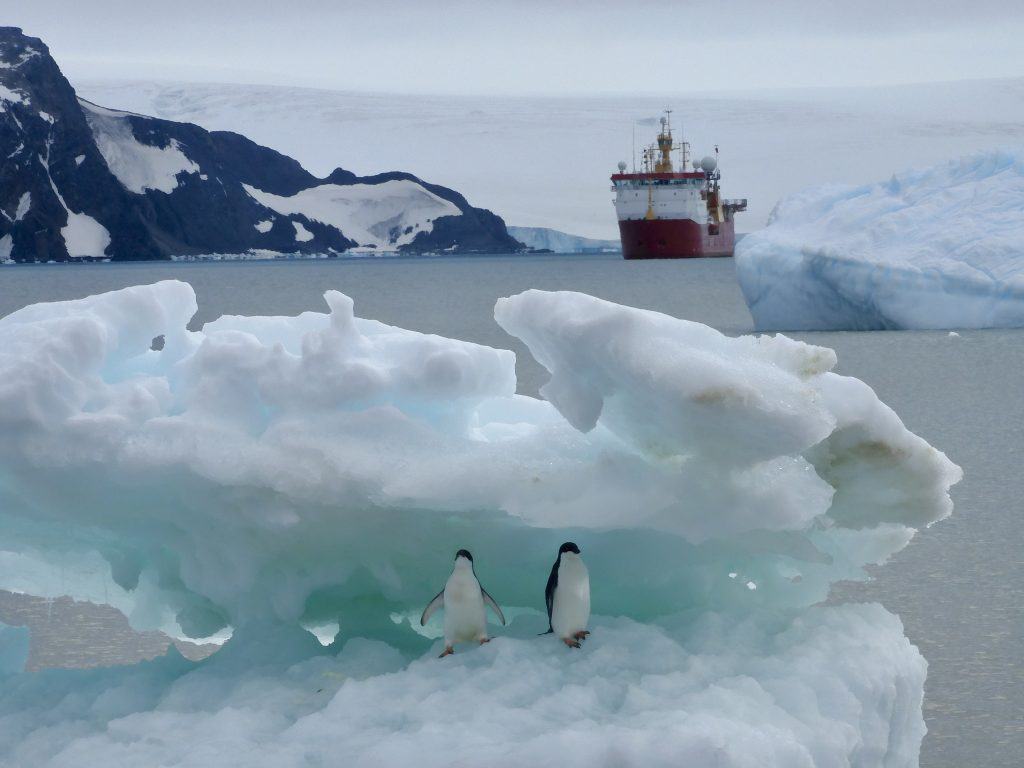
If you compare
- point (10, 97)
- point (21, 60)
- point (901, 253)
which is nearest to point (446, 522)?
point (901, 253)

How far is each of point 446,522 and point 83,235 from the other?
97.3m

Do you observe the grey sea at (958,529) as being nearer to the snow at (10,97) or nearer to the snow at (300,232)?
the snow at (10,97)

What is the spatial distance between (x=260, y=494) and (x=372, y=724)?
3.00 feet

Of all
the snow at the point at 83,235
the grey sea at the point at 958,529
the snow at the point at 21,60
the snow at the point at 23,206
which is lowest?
the snow at the point at 83,235

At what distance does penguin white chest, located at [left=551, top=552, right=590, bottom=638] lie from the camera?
3.80 metres

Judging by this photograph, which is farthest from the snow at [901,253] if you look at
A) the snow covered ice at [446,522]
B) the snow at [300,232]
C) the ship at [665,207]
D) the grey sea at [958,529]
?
the snow at [300,232]

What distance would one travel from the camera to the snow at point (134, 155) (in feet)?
332

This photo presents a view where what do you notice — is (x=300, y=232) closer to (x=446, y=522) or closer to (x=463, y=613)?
(x=446, y=522)

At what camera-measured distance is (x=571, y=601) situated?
381 centimetres

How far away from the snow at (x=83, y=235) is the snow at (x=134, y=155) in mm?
4878

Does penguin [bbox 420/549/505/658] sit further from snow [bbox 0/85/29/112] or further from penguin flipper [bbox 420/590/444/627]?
snow [bbox 0/85/29/112]

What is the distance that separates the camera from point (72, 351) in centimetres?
421

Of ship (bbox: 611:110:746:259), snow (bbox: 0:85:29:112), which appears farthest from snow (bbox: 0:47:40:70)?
ship (bbox: 611:110:746:259)

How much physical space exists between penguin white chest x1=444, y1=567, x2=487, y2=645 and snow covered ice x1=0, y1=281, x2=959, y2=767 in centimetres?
11
